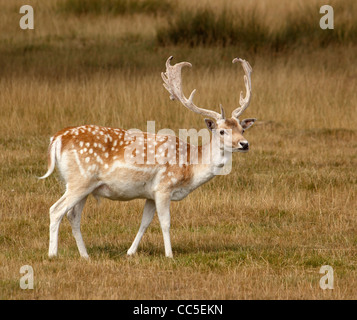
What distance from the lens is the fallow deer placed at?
25.9 feet

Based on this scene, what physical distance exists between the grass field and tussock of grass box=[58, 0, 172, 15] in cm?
6

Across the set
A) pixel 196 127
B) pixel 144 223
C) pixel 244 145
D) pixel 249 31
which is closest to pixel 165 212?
pixel 144 223

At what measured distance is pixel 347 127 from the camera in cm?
1534

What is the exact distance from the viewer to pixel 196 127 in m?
15.2

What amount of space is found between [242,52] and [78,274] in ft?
47.1

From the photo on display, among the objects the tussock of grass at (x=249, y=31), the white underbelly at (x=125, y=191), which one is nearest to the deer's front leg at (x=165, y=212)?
the white underbelly at (x=125, y=191)

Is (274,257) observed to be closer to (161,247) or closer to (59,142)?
(161,247)

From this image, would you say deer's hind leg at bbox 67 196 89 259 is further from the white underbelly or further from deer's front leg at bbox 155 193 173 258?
deer's front leg at bbox 155 193 173 258

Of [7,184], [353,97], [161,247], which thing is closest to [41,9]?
[353,97]

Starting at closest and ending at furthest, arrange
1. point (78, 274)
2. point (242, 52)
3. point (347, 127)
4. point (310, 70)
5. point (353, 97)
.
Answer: point (78, 274) → point (347, 127) → point (353, 97) → point (310, 70) → point (242, 52)

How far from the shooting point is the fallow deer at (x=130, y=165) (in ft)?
25.9

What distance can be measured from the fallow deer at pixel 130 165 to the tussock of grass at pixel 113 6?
59.8 feet

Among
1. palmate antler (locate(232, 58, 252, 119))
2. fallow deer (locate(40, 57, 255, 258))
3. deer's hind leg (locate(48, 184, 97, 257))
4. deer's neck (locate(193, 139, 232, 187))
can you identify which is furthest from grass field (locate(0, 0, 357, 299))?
palmate antler (locate(232, 58, 252, 119))
